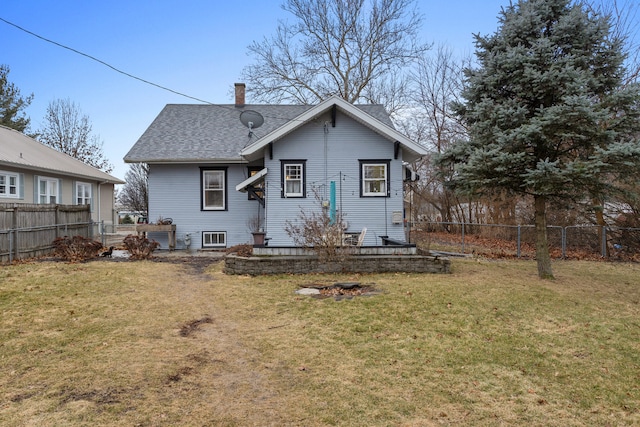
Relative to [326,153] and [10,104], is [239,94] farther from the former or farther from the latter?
[10,104]

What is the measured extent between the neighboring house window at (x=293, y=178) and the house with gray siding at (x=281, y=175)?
0.12ft

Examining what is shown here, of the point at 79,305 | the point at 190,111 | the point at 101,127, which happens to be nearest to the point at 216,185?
the point at 190,111

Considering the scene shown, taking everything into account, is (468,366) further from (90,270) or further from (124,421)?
(90,270)

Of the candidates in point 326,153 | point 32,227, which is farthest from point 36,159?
point 326,153

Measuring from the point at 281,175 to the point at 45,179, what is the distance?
12.7 meters

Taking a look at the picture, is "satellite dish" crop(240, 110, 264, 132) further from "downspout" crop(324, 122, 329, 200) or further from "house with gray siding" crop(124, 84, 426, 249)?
"downspout" crop(324, 122, 329, 200)

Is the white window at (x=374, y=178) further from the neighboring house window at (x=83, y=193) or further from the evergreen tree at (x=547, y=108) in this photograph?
the neighboring house window at (x=83, y=193)

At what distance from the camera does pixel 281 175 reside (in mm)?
13680

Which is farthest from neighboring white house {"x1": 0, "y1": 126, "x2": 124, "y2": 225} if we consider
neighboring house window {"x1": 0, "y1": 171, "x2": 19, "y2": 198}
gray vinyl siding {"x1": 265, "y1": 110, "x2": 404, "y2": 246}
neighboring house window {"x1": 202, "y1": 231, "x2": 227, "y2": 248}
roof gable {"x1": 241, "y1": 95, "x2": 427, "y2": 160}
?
gray vinyl siding {"x1": 265, "y1": 110, "x2": 404, "y2": 246}

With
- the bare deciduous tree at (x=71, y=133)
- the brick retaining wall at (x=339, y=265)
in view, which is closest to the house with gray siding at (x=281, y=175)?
the brick retaining wall at (x=339, y=265)

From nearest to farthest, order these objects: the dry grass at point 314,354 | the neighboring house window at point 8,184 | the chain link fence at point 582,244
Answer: the dry grass at point 314,354 < the chain link fence at point 582,244 < the neighboring house window at point 8,184

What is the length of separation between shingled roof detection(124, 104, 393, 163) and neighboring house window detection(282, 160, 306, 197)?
1.41m

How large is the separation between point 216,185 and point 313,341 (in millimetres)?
11340

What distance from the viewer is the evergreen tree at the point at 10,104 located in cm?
2920
